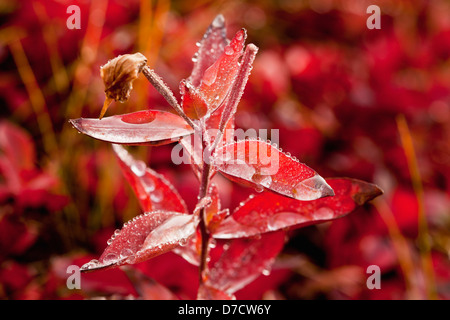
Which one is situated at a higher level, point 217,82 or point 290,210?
point 217,82

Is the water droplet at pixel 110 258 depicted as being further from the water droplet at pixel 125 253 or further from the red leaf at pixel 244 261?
the red leaf at pixel 244 261

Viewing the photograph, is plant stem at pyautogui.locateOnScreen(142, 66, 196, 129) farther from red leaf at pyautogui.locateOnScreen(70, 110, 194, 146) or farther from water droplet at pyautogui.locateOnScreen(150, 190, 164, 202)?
water droplet at pyautogui.locateOnScreen(150, 190, 164, 202)

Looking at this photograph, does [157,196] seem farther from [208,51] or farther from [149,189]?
[208,51]

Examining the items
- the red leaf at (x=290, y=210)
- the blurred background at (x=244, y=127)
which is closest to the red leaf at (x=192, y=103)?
the red leaf at (x=290, y=210)

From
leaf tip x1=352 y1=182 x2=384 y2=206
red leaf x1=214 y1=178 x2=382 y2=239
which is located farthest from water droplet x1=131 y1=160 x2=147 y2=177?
leaf tip x1=352 y1=182 x2=384 y2=206

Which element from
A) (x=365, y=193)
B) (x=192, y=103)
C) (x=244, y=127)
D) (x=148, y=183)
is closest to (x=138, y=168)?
(x=148, y=183)

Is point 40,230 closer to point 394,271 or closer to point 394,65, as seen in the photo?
point 394,271

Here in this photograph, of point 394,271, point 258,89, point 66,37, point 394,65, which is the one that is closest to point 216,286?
point 394,271
